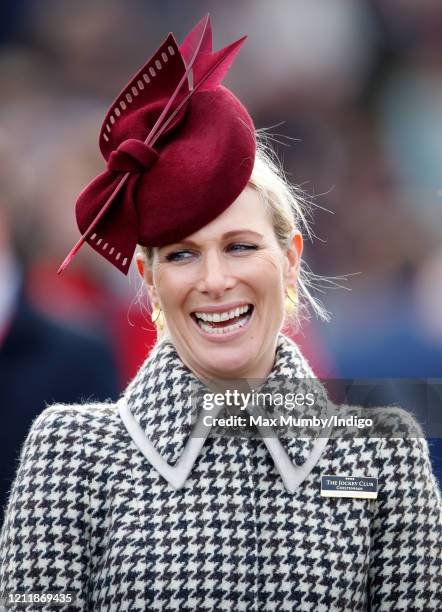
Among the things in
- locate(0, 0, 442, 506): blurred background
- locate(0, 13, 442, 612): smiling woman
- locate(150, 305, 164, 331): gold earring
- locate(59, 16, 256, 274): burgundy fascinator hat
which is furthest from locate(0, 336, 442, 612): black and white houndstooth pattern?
locate(0, 0, 442, 506): blurred background

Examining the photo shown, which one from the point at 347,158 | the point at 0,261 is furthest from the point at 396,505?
the point at 347,158

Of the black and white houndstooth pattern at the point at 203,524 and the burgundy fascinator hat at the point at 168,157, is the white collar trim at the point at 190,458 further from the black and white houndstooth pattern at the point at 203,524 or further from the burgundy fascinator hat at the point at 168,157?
the burgundy fascinator hat at the point at 168,157

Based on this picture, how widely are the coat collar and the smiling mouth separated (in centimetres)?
9

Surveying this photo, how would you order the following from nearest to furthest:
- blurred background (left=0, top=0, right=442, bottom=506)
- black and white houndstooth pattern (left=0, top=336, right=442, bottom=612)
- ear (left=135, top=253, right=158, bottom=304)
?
black and white houndstooth pattern (left=0, top=336, right=442, bottom=612), ear (left=135, top=253, right=158, bottom=304), blurred background (left=0, top=0, right=442, bottom=506)

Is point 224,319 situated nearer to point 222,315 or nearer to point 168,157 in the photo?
point 222,315

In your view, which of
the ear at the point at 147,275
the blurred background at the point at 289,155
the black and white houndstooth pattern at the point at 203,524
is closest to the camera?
the black and white houndstooth pattern at the point at 203,524

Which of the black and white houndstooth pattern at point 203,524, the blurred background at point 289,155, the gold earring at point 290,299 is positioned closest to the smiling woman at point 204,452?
the black and white houndstooth pattern at point 203,524

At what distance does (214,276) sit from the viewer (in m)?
1.29

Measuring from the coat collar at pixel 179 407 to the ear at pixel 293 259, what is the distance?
0.12 meters

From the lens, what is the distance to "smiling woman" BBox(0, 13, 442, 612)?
127 centimetres

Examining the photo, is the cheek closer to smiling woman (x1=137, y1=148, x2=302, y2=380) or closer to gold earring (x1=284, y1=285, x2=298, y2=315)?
smiling woman (x1=137, y1=148, x2=302, y2=380)

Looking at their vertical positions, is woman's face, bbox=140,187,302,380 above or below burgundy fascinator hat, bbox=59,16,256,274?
below

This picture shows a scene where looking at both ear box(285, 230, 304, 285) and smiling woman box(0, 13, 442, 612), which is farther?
ear box(285, 230, 304, 285)

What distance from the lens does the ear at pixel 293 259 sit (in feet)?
4.67
